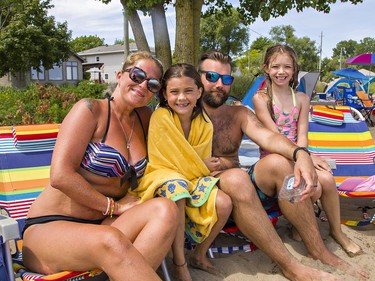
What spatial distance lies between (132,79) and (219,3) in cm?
1152

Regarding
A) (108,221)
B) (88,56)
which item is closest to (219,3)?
(108,221)

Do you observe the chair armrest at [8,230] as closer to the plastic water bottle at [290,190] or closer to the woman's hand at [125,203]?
the woman's hand at [125,203]

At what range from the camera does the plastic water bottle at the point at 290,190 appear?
2598 millimetres

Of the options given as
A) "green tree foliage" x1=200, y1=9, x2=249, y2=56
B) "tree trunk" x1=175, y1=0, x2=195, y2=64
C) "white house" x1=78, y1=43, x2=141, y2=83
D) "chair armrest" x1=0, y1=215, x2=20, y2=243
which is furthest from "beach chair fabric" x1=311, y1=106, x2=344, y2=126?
"white house" x1=78, y1=43, x2=141, y2=83

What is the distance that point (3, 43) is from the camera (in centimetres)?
2364

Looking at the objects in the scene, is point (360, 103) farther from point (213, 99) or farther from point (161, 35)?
point (213, 99)

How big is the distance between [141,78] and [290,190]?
3.95ft

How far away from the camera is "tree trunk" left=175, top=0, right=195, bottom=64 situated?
990 cm

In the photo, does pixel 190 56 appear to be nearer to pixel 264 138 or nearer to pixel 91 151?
pixel 264 138

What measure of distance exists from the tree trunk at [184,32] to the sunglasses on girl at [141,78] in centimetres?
762

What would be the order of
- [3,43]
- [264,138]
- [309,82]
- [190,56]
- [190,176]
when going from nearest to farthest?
[190,176], [264,138], [309,82], [190,56], [3,43]

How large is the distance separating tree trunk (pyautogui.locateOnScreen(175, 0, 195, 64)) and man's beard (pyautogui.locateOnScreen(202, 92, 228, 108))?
23.2 ft

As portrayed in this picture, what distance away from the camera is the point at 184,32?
9.95 metres

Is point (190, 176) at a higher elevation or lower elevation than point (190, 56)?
lower
